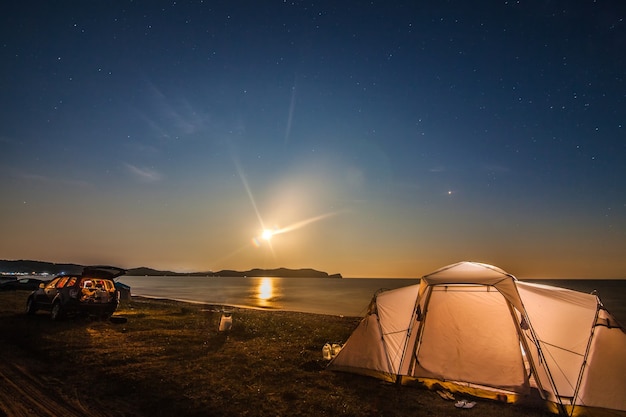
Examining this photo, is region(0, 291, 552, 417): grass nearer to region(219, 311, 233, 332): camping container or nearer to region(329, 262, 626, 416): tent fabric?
region(329, 262, 626, 416): tent fabric

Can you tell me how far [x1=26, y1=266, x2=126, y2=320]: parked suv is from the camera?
51.2ft

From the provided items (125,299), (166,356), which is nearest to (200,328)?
(166,356)

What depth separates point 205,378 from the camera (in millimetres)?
8602

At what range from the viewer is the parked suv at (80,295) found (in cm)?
1560

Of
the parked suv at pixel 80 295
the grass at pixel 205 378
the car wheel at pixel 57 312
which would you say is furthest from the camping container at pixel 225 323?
the car wheel at pixel 57 312

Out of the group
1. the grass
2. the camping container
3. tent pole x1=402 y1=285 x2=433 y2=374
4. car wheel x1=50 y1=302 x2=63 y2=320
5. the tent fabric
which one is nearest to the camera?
the grass

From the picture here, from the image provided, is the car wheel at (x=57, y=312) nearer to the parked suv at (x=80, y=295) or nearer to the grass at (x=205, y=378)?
the parked suv at (x=80, y=295)

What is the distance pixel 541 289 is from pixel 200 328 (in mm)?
13331

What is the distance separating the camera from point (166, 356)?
1065cm

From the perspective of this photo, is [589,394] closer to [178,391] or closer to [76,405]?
[178,391]

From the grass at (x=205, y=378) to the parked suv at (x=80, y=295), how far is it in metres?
1.43

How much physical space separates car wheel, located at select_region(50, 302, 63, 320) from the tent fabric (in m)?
12.6

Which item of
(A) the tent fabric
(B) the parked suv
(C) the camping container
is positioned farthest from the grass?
(B) the parked suv

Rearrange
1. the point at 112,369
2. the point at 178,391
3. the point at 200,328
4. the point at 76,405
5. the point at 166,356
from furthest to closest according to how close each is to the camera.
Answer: the point at 200,328 → the point at 166,356 → the point at 112,369 → the point at 178,391 → the point at 76,405
